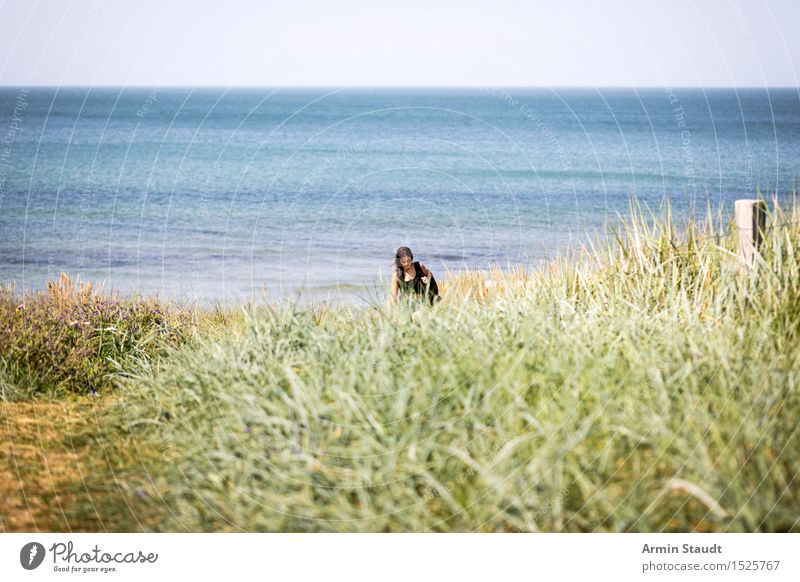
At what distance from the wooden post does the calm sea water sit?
629mm

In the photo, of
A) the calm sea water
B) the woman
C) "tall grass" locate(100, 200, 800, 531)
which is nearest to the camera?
"tall grass" locate(100, 200, 800, 531)

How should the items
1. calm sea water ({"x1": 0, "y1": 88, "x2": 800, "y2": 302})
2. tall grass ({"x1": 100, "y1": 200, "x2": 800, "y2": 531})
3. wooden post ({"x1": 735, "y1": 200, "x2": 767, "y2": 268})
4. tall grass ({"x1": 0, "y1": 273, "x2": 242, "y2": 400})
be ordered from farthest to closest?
calm sea water ({"x1": 0, "y1": 88, "x2": 800, "y2": 302}) → tall grass ({"x1": 0, "y1": 273, "x2": 242, "y2": 400}) → wooden post ({"x1": 735, "y1": 200, "x2": 767, "y2": 268}) → tall grass ({"x1": 100, "y1": 200, "x2": 800, "y2": 531})

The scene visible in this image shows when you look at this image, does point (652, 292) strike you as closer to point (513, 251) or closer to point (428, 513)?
point (428, 513)

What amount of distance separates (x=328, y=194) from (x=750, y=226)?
2588cm

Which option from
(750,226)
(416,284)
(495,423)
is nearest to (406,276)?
(416,284)

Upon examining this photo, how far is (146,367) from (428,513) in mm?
3189

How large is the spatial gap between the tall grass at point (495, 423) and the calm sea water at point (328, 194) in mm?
1367

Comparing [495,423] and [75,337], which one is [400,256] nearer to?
[75,337]

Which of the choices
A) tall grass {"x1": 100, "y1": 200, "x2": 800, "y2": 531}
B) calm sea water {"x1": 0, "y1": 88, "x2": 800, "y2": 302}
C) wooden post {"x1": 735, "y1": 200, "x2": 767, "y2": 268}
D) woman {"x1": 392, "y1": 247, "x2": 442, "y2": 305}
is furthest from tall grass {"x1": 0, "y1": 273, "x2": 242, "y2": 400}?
wooden post {"x1": 735, "y1": 200, "x2": 767, "y2": 268}

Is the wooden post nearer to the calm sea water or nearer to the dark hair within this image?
the calm sea water

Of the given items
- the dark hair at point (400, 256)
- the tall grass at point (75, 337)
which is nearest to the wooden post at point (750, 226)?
the dark hair at point (400, 256)

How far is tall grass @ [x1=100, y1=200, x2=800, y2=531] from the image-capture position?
4418 millimetres
